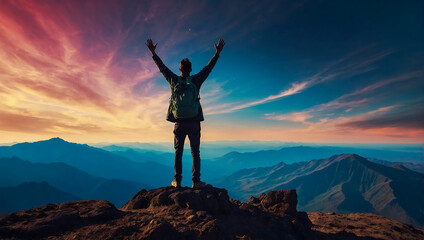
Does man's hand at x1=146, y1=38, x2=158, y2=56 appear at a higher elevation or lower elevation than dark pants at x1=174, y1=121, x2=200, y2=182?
higher

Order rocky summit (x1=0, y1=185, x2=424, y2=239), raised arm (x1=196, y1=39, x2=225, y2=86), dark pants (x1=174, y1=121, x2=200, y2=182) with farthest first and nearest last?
raised arm (x1=196, y1=39, x2=225, y2=86)
dark pants (x1=174, y1=121, x2=200, y2=182)
rocky summit (x1=0, y1=185, x2=424, y2=239)

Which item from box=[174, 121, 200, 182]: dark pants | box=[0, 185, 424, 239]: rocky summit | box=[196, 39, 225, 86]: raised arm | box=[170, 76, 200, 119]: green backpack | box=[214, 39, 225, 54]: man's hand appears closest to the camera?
box=[0, 185, 424, 239]: rocky summit

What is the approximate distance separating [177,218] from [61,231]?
320 cm

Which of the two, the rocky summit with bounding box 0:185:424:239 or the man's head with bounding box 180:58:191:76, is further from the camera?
the man's head with bounding box 180:58:191:76

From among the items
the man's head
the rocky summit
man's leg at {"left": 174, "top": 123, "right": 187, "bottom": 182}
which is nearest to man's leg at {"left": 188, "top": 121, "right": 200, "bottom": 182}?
man's leg at {"left": 174, "top": 123, "right": 187, "bottom": 182}

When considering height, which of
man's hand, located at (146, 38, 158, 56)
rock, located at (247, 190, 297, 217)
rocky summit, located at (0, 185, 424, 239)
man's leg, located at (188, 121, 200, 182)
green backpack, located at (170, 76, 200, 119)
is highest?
man's hand, located at (146, 38, 158, 56)

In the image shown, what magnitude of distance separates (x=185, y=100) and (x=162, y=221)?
4361mm

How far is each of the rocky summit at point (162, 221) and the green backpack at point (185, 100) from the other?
3.15 metres

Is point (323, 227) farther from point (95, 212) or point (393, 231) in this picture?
point (95, 212)

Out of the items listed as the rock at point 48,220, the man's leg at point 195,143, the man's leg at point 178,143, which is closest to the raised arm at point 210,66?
the man's leg at point 195,143

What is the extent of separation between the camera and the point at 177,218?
19.3ft

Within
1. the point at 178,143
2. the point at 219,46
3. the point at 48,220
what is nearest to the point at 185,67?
the point at 219,46

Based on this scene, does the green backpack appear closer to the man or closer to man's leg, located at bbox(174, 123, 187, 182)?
the man

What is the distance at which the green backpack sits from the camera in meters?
7.42
